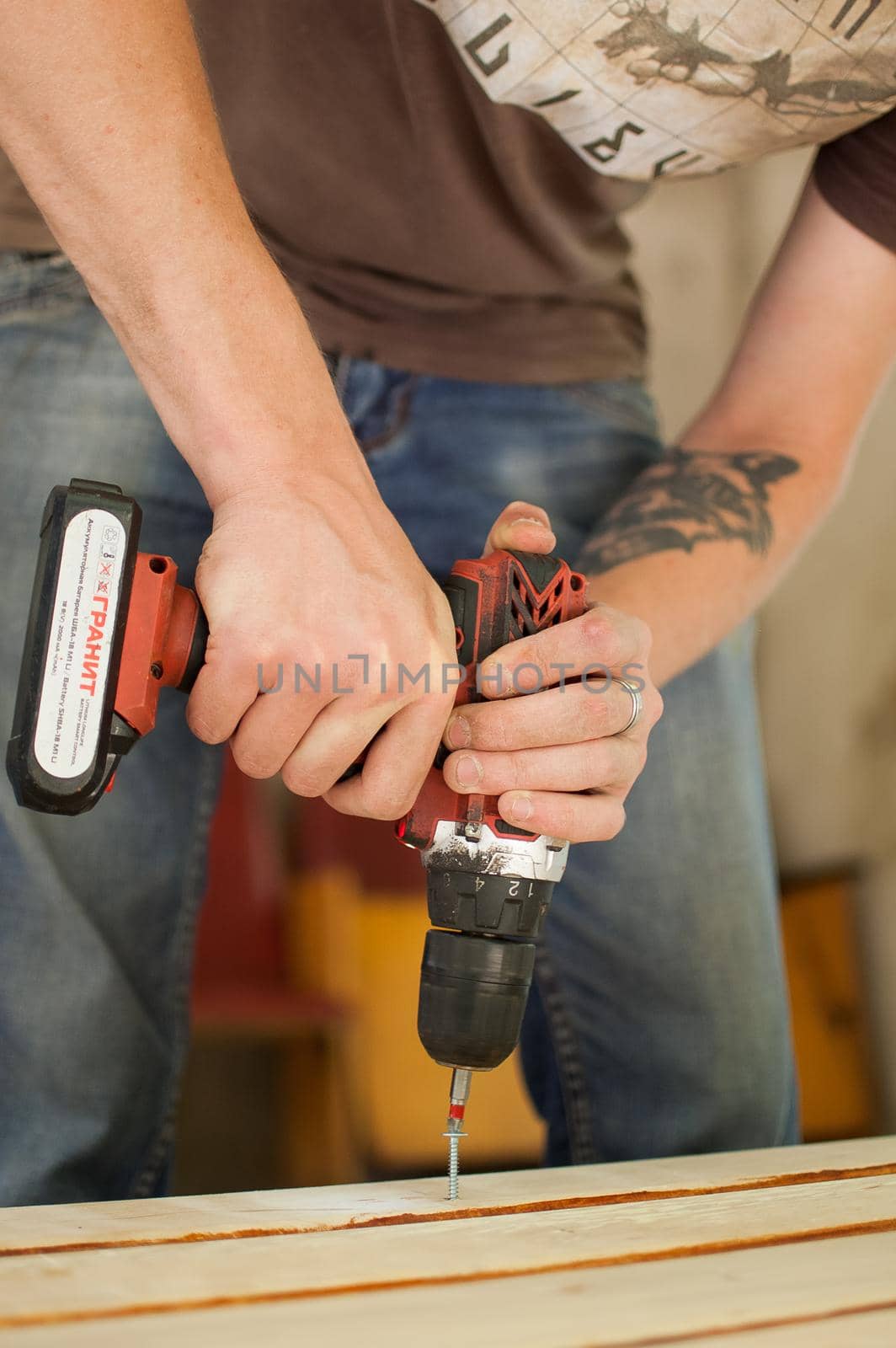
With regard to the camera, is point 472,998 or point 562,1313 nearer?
point 562,1313

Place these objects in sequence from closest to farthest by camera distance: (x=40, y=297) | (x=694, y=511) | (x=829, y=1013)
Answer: (x=40, y=297)
(x=694, y=511)
(x=829, y=1013)

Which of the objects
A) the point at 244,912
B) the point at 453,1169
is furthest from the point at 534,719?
the point at 244,912

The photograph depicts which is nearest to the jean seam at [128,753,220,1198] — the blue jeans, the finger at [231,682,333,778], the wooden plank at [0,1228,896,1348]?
the blue jeans

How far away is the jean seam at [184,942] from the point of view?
1.00 m

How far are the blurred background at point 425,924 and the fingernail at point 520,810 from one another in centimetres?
124

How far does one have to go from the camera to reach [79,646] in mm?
650

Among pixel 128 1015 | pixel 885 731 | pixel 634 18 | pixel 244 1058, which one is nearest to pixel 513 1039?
pixel 128 1015

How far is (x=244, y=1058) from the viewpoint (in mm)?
2391

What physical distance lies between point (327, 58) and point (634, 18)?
0.84ft

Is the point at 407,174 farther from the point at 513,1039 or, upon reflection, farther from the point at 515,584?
the point at 513,1039

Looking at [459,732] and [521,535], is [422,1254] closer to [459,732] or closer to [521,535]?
[459,732]

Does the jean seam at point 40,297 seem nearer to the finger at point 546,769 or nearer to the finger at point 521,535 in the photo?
the finger at point 521,535

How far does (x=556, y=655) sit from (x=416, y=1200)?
1.18 feet

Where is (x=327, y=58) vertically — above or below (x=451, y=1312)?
above
